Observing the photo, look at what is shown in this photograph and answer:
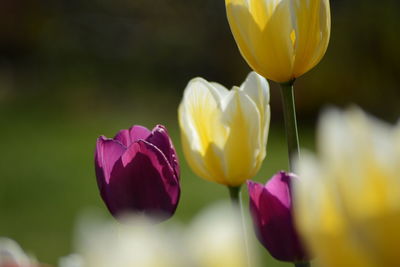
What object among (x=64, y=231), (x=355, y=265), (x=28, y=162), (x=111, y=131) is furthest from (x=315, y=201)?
(x=111, y=131)

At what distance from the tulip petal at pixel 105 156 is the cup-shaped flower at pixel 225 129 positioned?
42 millimetres

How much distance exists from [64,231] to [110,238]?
3084 mm

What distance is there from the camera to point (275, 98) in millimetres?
4672

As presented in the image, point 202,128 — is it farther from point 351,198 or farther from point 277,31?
point 351,198

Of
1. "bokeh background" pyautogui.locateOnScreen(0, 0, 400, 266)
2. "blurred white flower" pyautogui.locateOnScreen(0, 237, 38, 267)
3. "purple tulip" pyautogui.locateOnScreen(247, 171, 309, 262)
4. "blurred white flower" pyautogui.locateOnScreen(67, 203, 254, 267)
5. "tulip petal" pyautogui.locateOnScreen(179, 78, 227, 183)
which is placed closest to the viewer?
"blurred white flower" pyautogui.locateOnScreen(67, 203, 254, 267)

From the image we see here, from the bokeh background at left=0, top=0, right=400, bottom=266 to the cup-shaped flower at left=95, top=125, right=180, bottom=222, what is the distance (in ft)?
8.51

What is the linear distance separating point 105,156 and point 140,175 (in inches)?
1.3

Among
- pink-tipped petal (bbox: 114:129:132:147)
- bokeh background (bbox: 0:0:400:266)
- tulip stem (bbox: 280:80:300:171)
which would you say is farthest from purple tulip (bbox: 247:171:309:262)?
bokeh background (bbox: 0:0:400:266)

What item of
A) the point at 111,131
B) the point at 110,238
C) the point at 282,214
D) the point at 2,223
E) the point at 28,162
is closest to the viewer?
the point at 110,238

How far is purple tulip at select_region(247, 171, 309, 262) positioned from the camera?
1.45ft

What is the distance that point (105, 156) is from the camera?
52 cm

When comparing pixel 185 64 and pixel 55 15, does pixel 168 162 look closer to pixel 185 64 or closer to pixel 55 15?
pixel 185 64

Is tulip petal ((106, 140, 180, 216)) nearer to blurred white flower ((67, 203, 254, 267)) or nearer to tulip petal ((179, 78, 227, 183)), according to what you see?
tulip petal ((179, 78, 227, 183))

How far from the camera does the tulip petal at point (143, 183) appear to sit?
48 cm
